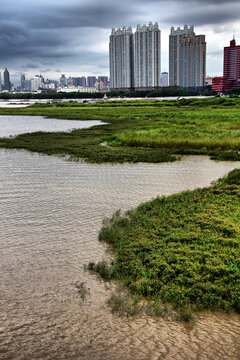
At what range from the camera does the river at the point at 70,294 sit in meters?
5.02

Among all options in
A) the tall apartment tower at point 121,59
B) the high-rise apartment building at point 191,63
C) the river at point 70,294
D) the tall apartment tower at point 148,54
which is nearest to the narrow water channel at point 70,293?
the river at point 70,294

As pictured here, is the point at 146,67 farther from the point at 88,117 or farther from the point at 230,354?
the point at 230,354

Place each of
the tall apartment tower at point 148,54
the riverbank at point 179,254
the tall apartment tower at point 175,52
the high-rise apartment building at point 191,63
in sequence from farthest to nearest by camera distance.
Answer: the tall apartment tower at point 175,52, the high-rise apartment building at point 191,63, the tall apartment tower at point 148,54, the riverbank at point 179,254

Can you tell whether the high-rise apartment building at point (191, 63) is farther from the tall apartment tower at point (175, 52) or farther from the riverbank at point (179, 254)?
the riverbank at point (179, 254)

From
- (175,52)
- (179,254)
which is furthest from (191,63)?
(179,254)

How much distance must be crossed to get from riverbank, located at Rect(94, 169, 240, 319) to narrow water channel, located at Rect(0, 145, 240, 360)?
12.4 inches

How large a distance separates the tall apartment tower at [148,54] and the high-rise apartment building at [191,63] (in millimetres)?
21772

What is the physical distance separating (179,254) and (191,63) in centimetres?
18619

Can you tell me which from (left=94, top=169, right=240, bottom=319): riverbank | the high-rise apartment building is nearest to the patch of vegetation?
(left=94, top=169, right=240, bottom=319): riverbank

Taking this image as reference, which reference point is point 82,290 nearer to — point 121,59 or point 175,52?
point 121,59

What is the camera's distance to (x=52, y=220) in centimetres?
1016

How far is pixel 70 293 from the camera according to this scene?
6355 mm

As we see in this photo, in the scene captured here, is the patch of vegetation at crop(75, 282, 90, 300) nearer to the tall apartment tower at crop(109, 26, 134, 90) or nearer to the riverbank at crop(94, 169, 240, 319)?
the riverbank at crop(94, 169, 240, 319)

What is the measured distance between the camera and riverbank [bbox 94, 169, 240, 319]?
598cm
